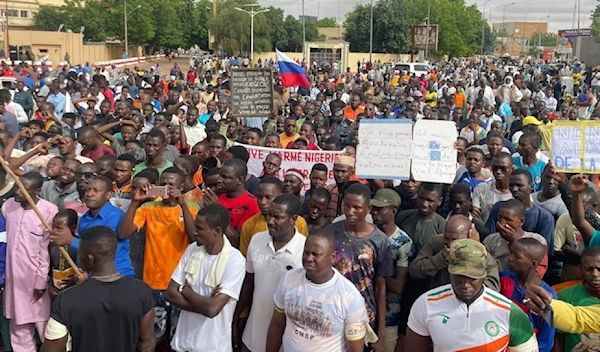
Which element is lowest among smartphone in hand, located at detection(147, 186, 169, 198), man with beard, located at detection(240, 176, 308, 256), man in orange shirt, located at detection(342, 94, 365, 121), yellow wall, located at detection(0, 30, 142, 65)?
man with beard, located at detection(240, 176, 308, 256)

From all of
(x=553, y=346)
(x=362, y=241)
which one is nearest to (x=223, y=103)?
(x=362, y=241)

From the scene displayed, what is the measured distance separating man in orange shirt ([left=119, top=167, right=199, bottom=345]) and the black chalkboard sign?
530 centimetres

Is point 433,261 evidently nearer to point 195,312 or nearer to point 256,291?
point 256,291

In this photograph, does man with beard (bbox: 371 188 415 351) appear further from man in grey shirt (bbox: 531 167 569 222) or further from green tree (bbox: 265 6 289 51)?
green tree (bbox: 265 6 289 51)

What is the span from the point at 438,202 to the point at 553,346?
4.56ft

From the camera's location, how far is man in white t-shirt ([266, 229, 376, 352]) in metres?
3.56

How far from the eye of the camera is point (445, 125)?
5680mm

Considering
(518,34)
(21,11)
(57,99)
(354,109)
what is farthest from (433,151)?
(518,34)

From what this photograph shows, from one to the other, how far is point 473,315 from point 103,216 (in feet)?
8.92

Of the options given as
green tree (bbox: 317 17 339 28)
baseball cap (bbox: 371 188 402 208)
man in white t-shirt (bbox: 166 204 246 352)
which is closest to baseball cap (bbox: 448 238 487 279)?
baseball cap (bbox: 371 188 402 208)

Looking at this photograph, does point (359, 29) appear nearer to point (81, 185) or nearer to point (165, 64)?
point (165, 64)

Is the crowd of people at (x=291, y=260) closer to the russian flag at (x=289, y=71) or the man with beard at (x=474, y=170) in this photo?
the man with beard at (x=474, y=170)

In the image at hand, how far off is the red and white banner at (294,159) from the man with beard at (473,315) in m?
3.96

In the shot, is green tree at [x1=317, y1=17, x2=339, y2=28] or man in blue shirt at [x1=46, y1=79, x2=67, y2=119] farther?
green tree at [x1=317, y1=17, x2=339, y2=28]
